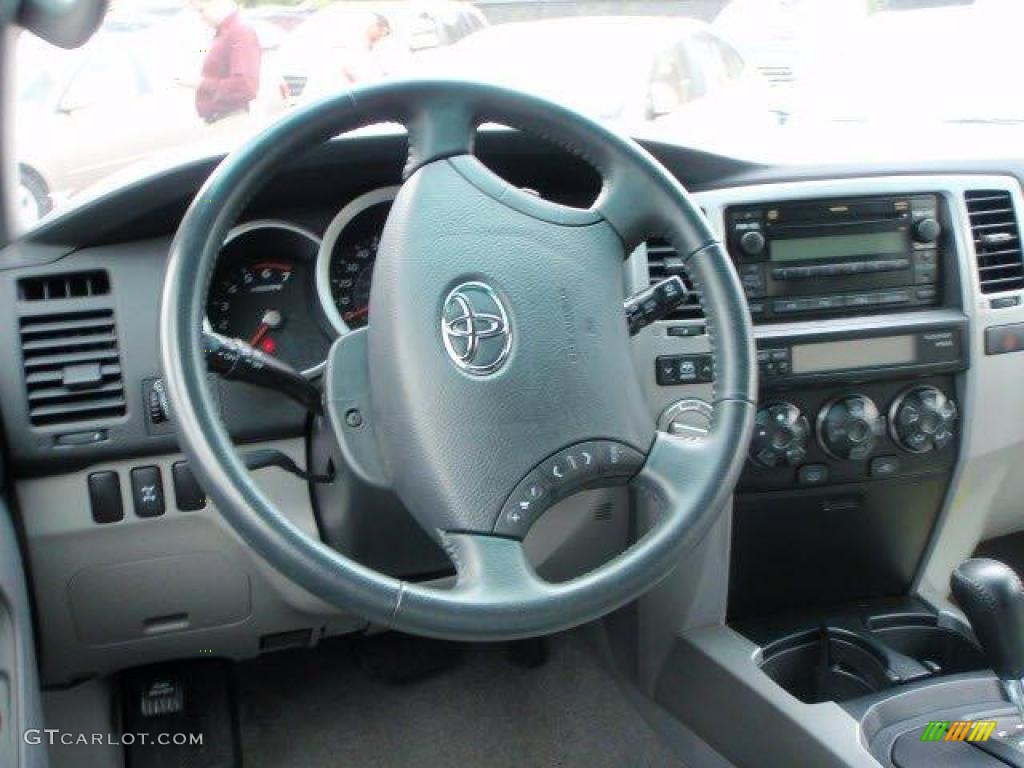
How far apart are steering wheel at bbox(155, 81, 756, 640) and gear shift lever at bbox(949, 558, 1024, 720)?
1.91 feet

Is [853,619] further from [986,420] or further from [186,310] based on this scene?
[186,310]

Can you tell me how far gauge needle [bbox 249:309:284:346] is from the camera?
5.55 feet

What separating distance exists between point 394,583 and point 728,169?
1115 mm

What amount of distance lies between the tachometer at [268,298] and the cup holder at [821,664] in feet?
3.33

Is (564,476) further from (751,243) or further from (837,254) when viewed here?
(837,254)

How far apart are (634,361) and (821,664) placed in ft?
3.01

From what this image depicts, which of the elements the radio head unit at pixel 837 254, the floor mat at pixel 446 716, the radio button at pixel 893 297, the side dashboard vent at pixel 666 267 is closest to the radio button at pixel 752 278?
the radio head unit at pixel 837 254

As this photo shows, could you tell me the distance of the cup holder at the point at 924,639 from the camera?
6.72 ft

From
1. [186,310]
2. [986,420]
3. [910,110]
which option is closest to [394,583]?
[186,310]

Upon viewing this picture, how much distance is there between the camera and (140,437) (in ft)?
5.43

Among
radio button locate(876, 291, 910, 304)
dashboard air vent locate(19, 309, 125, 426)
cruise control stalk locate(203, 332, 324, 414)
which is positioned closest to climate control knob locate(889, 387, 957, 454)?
radio button locate(876, 291, 910, 304)

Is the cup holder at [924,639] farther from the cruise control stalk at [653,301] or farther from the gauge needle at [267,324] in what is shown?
the gauge needle at [267,324]

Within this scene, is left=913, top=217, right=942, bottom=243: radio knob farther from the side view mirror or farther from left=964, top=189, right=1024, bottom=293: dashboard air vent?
the side view mirror

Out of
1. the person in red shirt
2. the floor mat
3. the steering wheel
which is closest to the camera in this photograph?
the steering wheel
